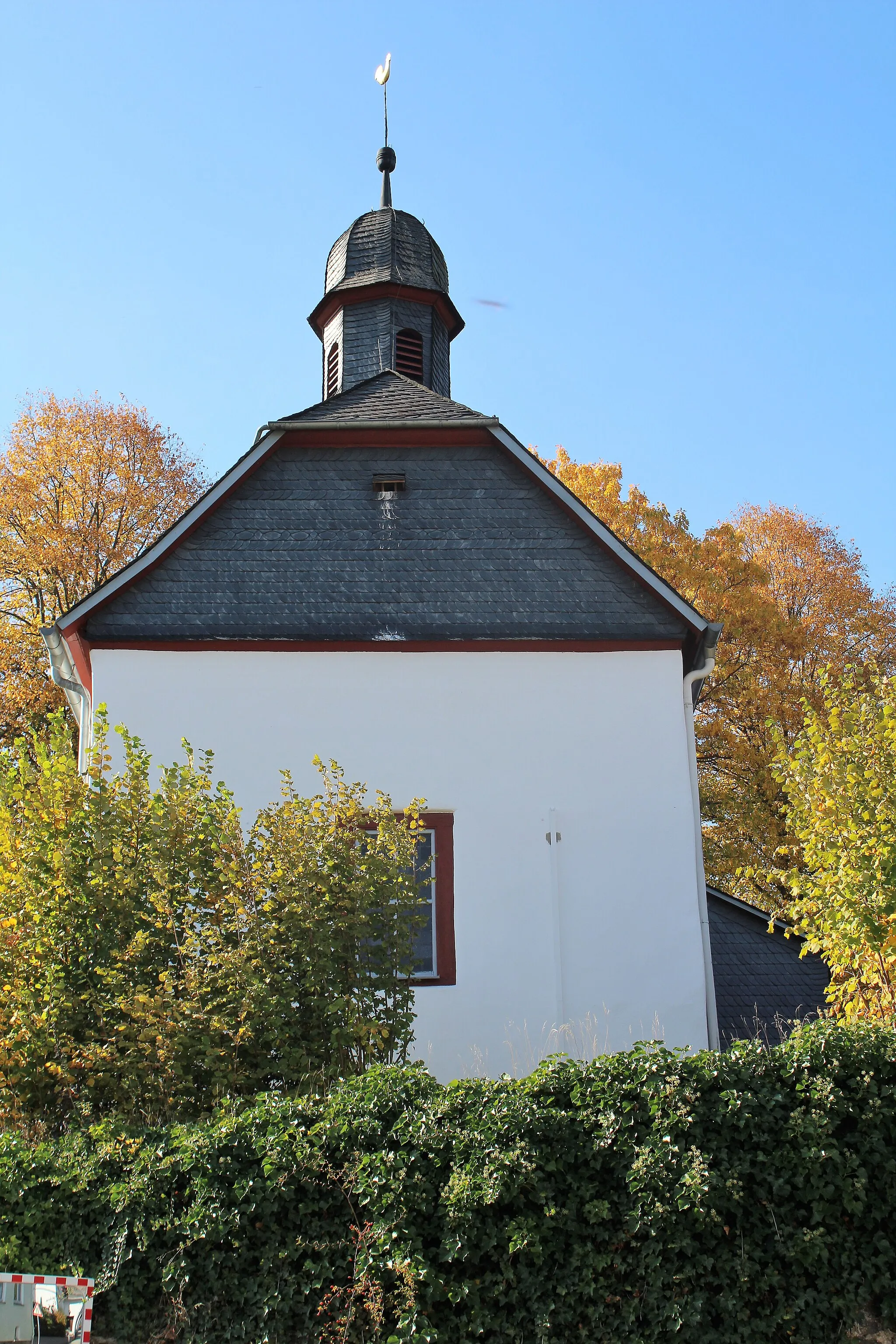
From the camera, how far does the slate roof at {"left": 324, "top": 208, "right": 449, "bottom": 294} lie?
54.5ft

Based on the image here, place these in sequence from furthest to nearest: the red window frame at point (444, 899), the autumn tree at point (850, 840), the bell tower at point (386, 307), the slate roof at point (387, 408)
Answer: the bell tower at point (386, 307) < the slate roof at point (387, 408) < the red window frame at point (444, 899) < the autumn tree at point (850, 840)

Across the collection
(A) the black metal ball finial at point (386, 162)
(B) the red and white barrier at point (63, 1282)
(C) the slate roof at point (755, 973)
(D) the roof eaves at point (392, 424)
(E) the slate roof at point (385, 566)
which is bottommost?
(B) the red and white barrier at point (63, 1282)

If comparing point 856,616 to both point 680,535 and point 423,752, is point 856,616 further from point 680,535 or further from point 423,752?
point 423,752

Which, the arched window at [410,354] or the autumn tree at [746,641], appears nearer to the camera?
the arched window at [410,354]

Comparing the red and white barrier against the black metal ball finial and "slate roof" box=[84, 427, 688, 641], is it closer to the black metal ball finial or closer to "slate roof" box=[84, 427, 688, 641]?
"slate roof" box=[84, 427, 688, 641]

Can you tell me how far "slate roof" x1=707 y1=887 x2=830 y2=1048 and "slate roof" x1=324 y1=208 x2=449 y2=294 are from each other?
9.21 m

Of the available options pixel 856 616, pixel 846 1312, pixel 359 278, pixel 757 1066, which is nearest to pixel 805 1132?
pixel 757 1066

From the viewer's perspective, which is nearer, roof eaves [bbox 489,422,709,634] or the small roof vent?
roof eaves [bbox 489,422,709,634]

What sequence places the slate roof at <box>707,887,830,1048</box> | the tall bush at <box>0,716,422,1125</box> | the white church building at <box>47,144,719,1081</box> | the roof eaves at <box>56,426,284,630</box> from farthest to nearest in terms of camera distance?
the slate roof at <box>707,887,830,1048</box>, the roof eaves at <box>56,426,284,630</box>, the white church building at <box>47,144,719,1081</box>, the tall bush at <box>0,716,422,1125</box>

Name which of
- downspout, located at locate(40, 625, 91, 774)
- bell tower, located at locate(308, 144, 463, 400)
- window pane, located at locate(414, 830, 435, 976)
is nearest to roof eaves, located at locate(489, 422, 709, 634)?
window pane, located at locate(414, 830, 435, 976)

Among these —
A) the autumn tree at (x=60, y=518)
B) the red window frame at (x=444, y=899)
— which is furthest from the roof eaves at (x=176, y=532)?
the autumn tree at (x=60, y=518)

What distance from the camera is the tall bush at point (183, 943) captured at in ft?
23.4

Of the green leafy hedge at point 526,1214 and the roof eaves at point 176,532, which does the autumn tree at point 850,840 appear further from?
the roof eaves at point 176,532

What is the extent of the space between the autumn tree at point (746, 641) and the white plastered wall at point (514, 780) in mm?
11846
